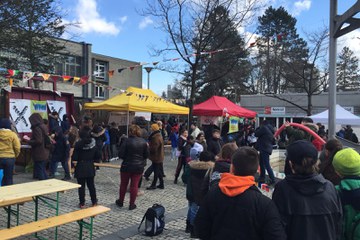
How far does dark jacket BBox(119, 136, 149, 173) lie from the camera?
633 centimetres

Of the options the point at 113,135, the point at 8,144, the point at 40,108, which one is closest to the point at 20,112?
the point at 40,108

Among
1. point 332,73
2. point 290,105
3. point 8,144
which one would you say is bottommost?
point 8,144

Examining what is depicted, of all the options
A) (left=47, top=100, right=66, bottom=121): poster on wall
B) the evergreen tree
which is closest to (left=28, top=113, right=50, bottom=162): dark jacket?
(left=47, top=100, right=66, bottom=121): poster on wall

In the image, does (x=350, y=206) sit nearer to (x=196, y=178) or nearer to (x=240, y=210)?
(x=240, y=210)

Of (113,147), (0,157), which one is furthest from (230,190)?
(113,147)

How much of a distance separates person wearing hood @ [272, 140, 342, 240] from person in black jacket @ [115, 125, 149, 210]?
4214 mm

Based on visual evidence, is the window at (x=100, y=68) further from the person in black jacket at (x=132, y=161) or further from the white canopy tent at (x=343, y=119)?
the person in black jacket at (x=132, y=161)

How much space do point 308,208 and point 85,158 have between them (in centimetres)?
470

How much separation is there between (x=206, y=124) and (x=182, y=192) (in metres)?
7.80

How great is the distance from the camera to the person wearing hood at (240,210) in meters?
2.21

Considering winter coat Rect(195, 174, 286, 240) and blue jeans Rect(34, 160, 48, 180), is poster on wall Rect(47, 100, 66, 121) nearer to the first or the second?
blue jeans Rect(34, 160, 48, 180)

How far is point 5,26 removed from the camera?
1164cm

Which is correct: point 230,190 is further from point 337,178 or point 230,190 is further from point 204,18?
point 204,18

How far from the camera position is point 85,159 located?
6215 millimetres
